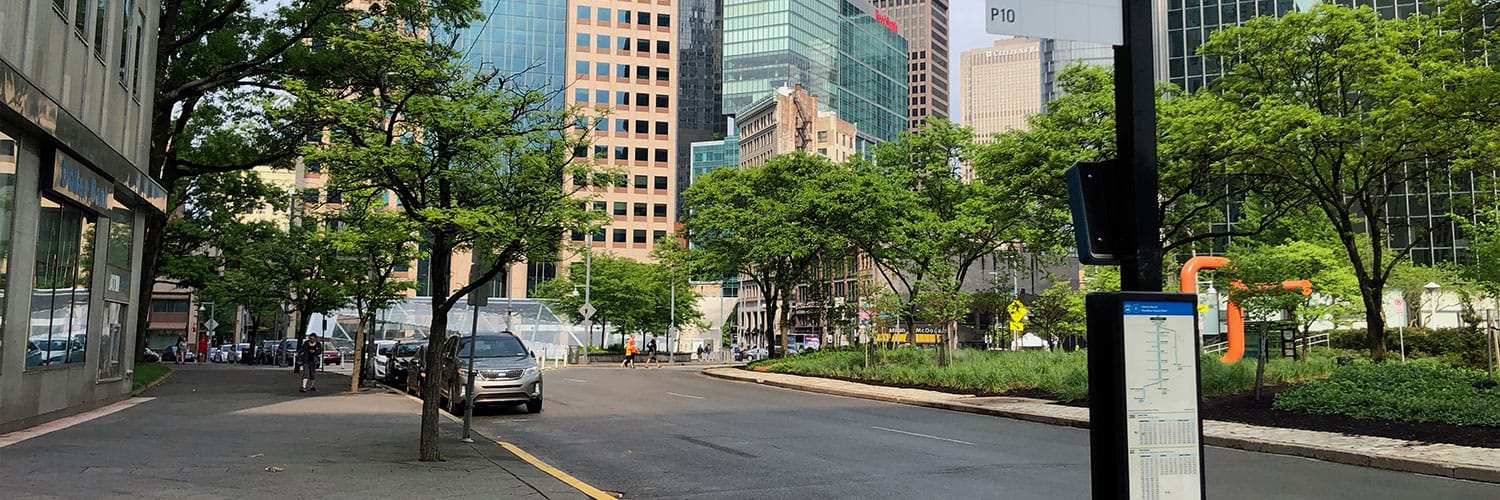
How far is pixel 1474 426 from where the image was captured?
15141 millimetres

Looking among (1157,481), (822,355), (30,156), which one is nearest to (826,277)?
(822,355)

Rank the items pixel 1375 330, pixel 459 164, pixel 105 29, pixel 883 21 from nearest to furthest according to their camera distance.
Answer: pixel 459 164 → pixel 105 29 → pixel 1375 330 → pixel 883 21

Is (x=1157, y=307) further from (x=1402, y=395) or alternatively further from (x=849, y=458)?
(x=1402, y=395)

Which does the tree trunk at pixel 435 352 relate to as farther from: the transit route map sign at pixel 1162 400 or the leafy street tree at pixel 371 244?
the transit route map sign at pixel 1162 400

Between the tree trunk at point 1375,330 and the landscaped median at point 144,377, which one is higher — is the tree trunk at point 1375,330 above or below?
above

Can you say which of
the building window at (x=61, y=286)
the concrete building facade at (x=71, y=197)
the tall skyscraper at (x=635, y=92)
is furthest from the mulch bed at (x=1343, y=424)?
the tall skyscraper at (x=635, y=92)

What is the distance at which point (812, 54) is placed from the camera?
176625 mm

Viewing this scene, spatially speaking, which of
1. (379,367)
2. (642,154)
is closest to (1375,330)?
(379,367)

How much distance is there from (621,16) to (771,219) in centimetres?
7435

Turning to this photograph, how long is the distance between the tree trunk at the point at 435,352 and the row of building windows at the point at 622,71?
99.5 meters

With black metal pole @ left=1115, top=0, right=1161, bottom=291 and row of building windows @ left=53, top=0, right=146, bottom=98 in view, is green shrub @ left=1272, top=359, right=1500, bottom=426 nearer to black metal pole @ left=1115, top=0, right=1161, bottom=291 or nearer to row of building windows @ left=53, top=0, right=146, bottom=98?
black metal pole @ left=1115, top=0, right=1161, bottom=291

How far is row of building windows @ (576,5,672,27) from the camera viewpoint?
363 ft

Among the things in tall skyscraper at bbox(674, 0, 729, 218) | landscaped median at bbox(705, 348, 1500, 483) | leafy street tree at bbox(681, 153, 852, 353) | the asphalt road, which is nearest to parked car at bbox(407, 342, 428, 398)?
the asphalt road

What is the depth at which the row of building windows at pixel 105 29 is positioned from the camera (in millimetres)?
16531
